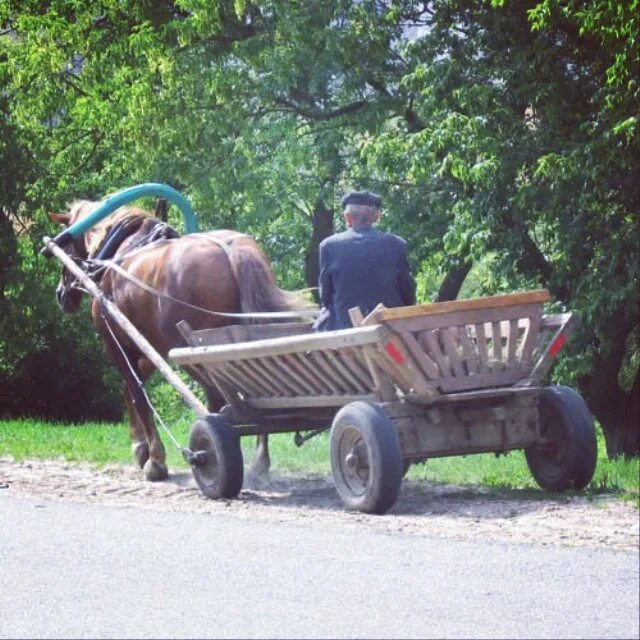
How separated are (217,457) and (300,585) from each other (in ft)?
11.3

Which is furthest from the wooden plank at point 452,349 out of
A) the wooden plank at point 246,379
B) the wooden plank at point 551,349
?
the wooden plank at point 246,379

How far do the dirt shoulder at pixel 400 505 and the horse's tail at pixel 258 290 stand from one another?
1312mm

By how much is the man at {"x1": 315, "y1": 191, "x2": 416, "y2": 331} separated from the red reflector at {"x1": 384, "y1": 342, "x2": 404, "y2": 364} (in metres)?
0.98

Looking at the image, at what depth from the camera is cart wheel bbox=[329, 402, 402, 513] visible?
8977 millimetres

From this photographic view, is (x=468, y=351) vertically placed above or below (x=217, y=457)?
above

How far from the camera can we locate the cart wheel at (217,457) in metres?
10.2

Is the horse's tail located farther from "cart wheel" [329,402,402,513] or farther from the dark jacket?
"cart wheel" [329,402,402,513]

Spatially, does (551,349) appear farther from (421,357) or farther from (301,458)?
(301,458)

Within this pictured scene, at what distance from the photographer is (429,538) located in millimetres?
8047

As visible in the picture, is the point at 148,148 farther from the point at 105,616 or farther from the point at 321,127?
the point at 105,616

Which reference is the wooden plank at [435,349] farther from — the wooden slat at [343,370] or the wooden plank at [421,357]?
the wooden slat at [343,370]

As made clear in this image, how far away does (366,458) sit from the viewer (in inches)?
365

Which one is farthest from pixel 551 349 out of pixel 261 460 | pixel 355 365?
pixel 261 460

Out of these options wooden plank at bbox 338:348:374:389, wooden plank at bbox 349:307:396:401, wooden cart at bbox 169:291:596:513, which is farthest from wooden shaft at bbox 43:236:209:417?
wooden plank at bbox 349:307:396:401
